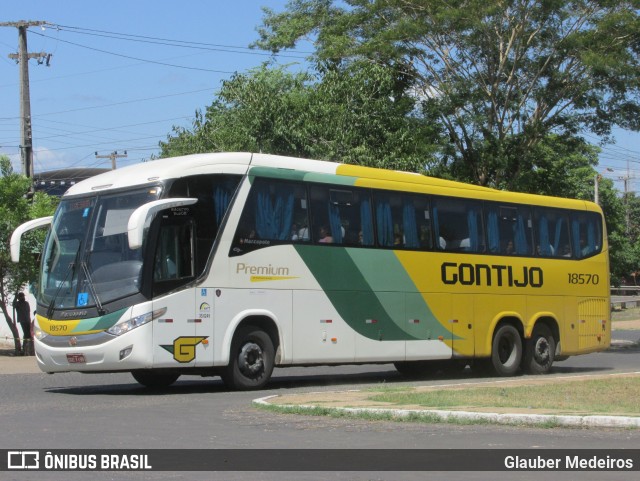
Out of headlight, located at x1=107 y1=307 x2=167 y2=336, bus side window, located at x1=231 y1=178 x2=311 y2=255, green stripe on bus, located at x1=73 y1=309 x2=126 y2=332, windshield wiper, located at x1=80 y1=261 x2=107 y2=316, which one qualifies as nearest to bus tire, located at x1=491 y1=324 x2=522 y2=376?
bus side window, located at x1=231 y1=178 x2=311 y2=255

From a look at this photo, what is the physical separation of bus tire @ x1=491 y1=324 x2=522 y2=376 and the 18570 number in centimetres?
203

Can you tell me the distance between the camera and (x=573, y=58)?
31125 mm

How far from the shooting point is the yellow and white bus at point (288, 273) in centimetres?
1602

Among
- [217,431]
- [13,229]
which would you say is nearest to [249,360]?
[217,431]

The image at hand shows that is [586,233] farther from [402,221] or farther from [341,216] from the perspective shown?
[341,216]

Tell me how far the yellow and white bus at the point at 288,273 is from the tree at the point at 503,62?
8722 millimetres

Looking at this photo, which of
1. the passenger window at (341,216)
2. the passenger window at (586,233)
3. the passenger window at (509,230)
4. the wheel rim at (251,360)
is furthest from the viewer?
the passenger window at (586,233)

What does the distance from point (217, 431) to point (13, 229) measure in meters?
18.7

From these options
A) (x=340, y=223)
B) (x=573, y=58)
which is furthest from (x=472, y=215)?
→ (x=573, y=58)

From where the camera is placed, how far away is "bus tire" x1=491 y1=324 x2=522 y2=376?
21.8 m

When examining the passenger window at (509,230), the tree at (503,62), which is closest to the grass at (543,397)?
the passenger window at (509,230)

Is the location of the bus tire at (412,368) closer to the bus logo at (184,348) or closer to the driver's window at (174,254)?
the bus logo at (184,348)

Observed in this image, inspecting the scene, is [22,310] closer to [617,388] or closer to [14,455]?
[617,388]

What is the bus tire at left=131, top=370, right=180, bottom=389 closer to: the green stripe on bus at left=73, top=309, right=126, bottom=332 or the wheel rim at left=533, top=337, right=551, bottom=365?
the green stripe on bus at left=73, top=309, right=126, bottom=332
